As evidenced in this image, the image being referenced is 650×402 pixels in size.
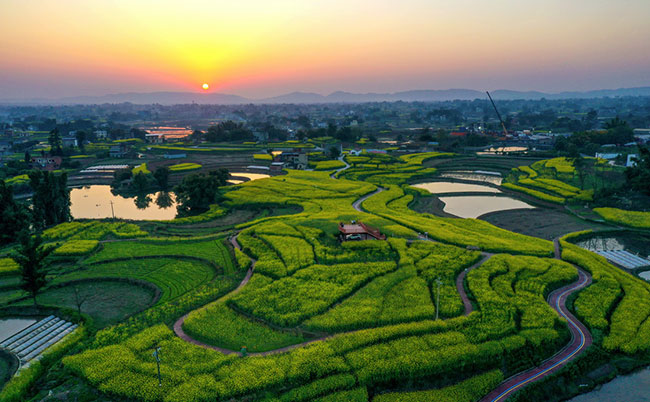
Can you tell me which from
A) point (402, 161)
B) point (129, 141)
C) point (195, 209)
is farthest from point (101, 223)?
point (129, 141)

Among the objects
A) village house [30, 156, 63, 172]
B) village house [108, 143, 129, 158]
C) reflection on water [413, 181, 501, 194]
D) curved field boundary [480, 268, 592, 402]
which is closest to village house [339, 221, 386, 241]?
curved field boundary [480, 268, 592, 402]

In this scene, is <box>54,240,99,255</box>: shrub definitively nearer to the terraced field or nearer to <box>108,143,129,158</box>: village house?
the terraced field

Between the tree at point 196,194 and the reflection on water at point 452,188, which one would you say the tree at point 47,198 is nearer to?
the tree at point 196,194

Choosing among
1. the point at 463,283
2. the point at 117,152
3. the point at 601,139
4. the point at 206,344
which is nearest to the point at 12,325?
the point at 206,344

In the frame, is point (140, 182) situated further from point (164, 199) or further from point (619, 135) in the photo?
point (619, 135)

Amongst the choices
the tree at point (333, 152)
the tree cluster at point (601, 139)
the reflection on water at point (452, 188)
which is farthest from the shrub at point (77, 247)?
the tree cluster at point (601, 139)

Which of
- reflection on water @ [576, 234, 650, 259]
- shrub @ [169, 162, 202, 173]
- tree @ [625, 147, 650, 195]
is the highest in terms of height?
tree @ [625, 147, 650, 195]

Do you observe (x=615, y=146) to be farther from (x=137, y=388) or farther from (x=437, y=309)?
(x=137, y=388)

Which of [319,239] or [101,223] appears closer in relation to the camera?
[319,239]
